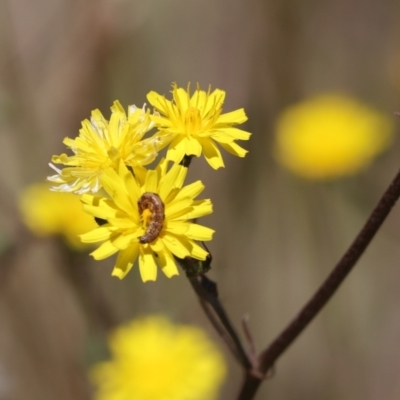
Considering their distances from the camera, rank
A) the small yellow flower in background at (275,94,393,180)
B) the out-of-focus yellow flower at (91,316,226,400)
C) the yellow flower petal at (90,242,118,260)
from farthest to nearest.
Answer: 1. the small yellow flower in background at (275,94,393,180)
2. the out-of-focus yellow flower at (91,316,226,400)
3. the yellow flower petal at (90,242,118,260)

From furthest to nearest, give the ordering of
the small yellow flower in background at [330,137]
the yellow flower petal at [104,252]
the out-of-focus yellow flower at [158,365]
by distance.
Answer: the small yellow flower in background at [330,137]
the out-of-focus yellow flower at [158,365]
the yellow flower petal at [104,252]

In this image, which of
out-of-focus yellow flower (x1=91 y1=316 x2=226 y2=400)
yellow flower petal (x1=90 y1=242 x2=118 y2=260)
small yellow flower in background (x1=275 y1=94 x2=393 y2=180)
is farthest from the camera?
small yellow flower in background (x1=275 y1=94 x2=393 y2=180)

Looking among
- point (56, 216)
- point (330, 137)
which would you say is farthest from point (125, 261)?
point (330, 137)

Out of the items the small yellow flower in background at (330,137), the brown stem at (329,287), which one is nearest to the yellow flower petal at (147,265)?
the brown stem at (329,287)

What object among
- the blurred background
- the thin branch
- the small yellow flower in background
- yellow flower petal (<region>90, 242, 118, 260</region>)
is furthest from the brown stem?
the small yellow flower in background

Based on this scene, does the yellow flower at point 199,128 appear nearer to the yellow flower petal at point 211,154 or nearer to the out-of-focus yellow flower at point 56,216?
the yellow flower petal at point 211,154

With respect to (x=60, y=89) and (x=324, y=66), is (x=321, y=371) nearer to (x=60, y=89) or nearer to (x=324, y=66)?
(x=324, y=66)

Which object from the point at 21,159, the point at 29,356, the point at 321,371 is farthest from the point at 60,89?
the point at 321,371

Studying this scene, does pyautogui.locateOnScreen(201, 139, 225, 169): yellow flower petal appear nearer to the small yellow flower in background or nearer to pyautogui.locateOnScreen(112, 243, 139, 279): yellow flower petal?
pyautogui.locateOnScreen(112, 243, 139, 279): yellow flower petal
